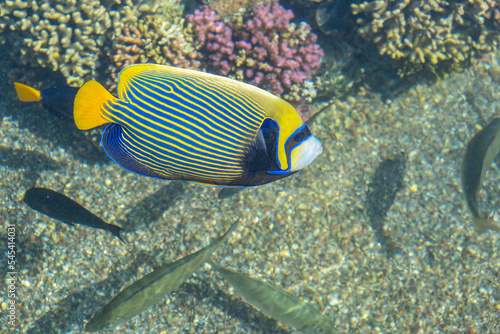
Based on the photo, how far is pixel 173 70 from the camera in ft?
5.81

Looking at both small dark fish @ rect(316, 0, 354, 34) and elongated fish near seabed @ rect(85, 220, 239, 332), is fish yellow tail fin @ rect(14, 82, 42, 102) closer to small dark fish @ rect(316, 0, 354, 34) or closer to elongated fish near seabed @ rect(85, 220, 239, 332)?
elongated fish near seabed @ rect(85, 220, 239, 332)

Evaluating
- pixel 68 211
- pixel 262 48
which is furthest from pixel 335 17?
pixel 68 211

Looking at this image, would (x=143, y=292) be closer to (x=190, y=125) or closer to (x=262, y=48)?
(x=190, y=125)

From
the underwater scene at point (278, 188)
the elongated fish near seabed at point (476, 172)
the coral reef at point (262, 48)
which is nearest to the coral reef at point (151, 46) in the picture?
the underwater scene at point (278, 188)

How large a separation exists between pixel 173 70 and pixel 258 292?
234 cm

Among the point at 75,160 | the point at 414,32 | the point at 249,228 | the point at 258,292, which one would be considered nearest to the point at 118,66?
the point at 75,160

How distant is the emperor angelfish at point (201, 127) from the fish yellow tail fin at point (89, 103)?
0.02 m

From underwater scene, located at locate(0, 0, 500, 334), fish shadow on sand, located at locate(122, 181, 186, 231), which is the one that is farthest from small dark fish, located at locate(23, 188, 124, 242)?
fish shadow on sand, located at locate(122, 181, 186, 231)

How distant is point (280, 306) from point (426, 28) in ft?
13.4

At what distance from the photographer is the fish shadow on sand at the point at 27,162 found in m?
4.32

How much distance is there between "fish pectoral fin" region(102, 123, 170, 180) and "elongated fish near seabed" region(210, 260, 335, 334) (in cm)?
174

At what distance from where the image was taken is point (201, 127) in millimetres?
1672

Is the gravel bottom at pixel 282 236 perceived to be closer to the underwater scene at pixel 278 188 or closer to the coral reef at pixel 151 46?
the underwater scene at pixel 278 188

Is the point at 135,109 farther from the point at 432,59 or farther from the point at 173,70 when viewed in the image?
the point at 432,59
